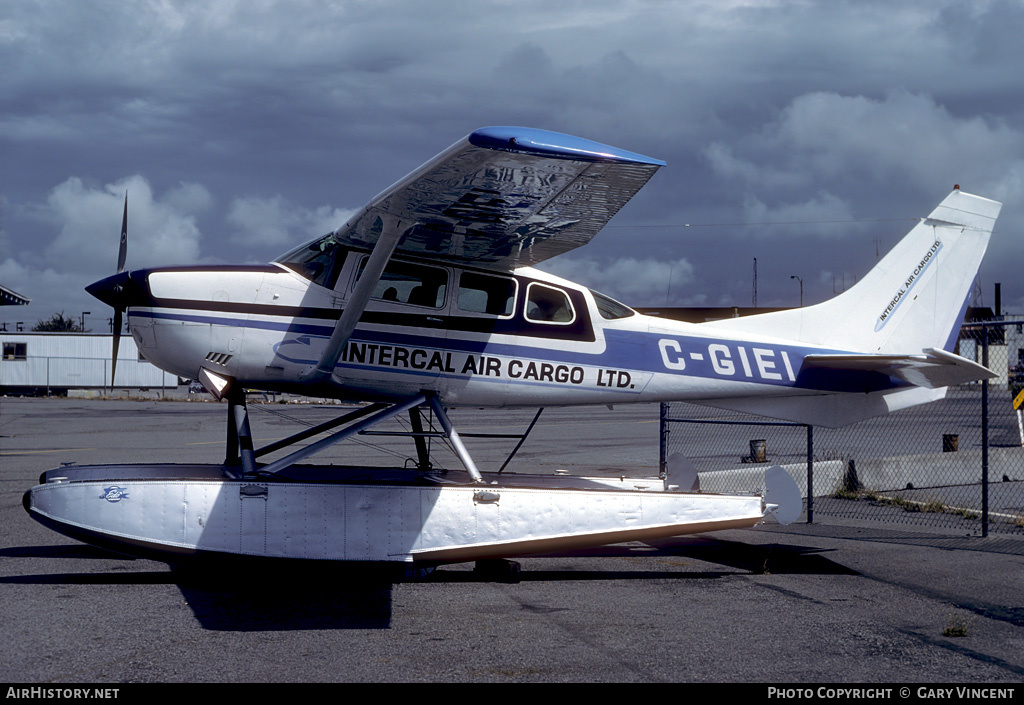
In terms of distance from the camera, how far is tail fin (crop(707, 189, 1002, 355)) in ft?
28.9

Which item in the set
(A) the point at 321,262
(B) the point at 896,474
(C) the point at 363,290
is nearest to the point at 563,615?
(C) the point at 363,290

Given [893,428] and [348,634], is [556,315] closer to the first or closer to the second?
[348,634]

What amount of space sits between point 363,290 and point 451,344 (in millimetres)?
1090

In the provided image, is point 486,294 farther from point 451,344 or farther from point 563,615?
point 563,615

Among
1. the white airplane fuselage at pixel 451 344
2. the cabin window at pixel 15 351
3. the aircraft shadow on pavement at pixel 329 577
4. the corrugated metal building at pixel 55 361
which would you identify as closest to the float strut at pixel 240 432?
the white airplane fuselage at pixel 451 344

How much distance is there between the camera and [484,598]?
21.8 feet

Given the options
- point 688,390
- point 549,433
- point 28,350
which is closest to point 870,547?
point 688,390

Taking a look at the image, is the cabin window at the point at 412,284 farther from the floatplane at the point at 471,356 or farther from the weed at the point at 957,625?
the weed at the point at 957,625

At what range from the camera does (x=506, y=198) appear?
21.0 ft

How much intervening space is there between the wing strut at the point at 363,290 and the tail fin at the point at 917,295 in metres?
3.81

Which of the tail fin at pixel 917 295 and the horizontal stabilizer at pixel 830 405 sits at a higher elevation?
the tail fin at pixel 917 295

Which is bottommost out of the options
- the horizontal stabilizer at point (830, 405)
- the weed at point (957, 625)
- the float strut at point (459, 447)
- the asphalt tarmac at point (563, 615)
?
the asphalt tarmac at point (563, 615)

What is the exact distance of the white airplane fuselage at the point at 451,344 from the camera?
735 cm

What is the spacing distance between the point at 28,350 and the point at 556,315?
165 ft
